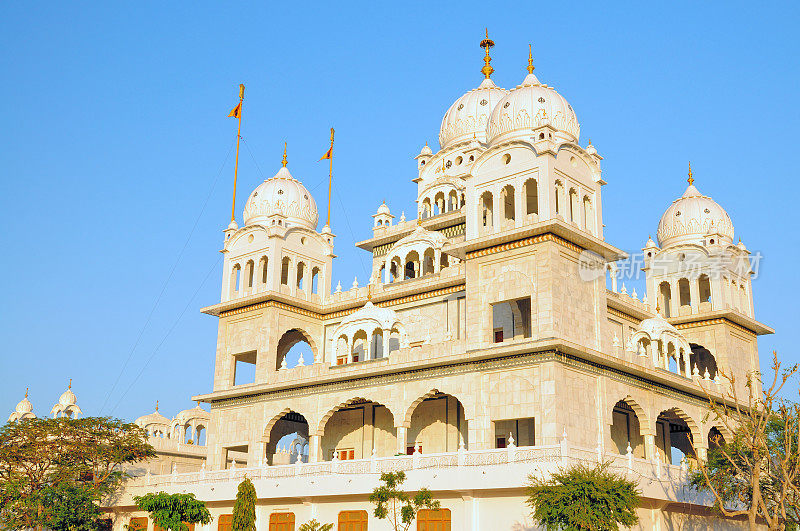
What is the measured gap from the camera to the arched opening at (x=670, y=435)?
3581 centimetres

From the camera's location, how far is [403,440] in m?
30.3

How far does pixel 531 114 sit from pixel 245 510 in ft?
55.2

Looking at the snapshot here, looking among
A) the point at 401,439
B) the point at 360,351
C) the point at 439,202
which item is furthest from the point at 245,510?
the point at 439,202

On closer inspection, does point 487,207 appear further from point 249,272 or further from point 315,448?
point 249,272

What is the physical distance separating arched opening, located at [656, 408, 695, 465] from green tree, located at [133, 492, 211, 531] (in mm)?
17616

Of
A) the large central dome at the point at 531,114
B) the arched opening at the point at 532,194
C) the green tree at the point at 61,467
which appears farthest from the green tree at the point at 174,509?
the large central dome at the point at 531,114

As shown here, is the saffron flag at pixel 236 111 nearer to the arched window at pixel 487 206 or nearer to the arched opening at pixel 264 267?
the arched opening at pixel 264 267

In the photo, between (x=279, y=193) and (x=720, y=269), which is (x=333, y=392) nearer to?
(x=279, y=193)

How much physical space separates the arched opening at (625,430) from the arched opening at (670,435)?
1.08 m

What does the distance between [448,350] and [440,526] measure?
21.0 feet

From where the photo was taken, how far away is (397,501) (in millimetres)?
25719

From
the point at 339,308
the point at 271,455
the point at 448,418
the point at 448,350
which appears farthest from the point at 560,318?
the point at 271,455

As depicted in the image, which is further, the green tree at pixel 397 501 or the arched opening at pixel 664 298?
the arched opening at pixel 664 298

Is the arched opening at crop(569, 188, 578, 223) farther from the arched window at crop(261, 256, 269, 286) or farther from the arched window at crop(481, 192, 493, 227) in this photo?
the arched window at crop(261, 256, 269, 286)
